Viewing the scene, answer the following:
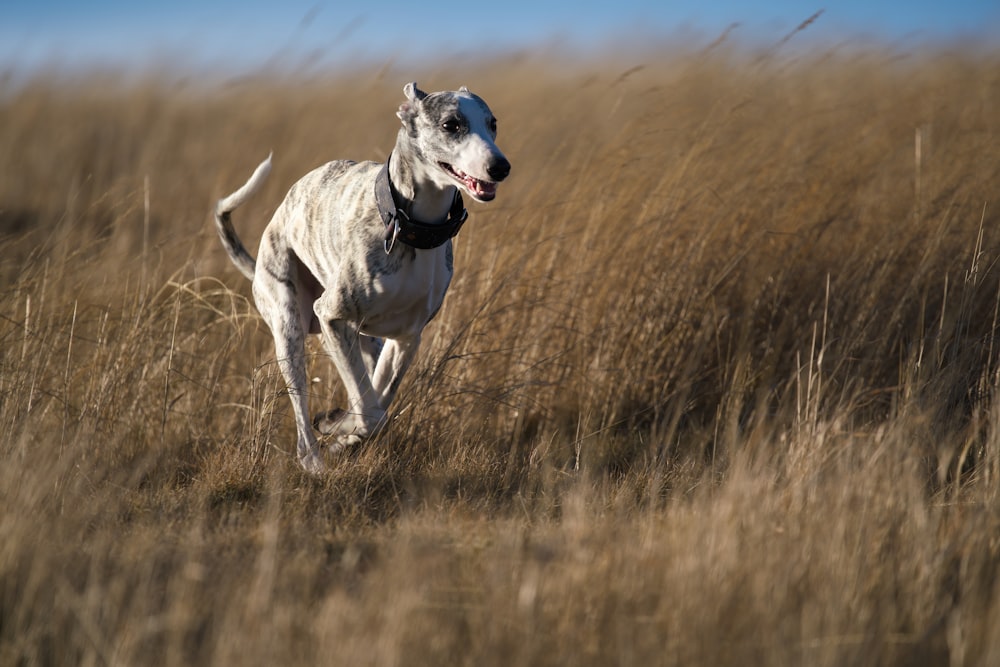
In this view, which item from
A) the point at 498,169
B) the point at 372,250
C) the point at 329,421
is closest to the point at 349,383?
the point at 329,421

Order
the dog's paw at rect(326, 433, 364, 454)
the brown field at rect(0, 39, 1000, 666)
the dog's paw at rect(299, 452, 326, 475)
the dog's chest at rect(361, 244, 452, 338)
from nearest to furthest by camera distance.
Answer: the brown field at rect(0, 39, 1000, 666) < the dog's chest at rect(361, 244, 452, 338) < the dog's paw at rect(299, 452, 326, 475) < the dog's paw at rect(326, 433, 364, 454)

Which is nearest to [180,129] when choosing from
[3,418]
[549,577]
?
[3,418]

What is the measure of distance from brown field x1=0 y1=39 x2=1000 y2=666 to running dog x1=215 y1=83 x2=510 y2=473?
203mm

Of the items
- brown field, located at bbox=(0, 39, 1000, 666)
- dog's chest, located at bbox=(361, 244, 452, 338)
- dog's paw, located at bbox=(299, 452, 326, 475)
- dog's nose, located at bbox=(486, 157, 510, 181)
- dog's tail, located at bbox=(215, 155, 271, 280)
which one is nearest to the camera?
brown field, located at bbox=(0, 39, 1000, 666)

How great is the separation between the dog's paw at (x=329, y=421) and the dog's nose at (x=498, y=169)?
1.26 metres

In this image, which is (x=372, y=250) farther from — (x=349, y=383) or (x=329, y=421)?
(x=329, y=421)

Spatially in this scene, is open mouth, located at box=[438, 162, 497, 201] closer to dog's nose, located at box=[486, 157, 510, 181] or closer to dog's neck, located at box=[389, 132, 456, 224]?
dog's nose, located at box=[486, 157, 510, 181]

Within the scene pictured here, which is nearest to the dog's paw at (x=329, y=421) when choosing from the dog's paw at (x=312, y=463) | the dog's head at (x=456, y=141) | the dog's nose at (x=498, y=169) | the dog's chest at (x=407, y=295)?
the dog's paw at (x=312, y=463)

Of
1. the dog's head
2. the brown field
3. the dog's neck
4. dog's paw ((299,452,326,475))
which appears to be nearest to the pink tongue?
the dog's head

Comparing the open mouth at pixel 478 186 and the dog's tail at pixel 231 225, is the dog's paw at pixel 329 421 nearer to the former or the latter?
the dog's tail at pixel 231 225

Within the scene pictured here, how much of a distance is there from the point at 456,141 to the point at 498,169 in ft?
0.81

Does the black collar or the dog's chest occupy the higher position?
the black collar

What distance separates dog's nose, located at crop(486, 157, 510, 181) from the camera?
11.8 ft

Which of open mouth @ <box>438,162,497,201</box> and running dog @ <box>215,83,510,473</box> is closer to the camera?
open mouth @ <box>438,162,497,201</box>
